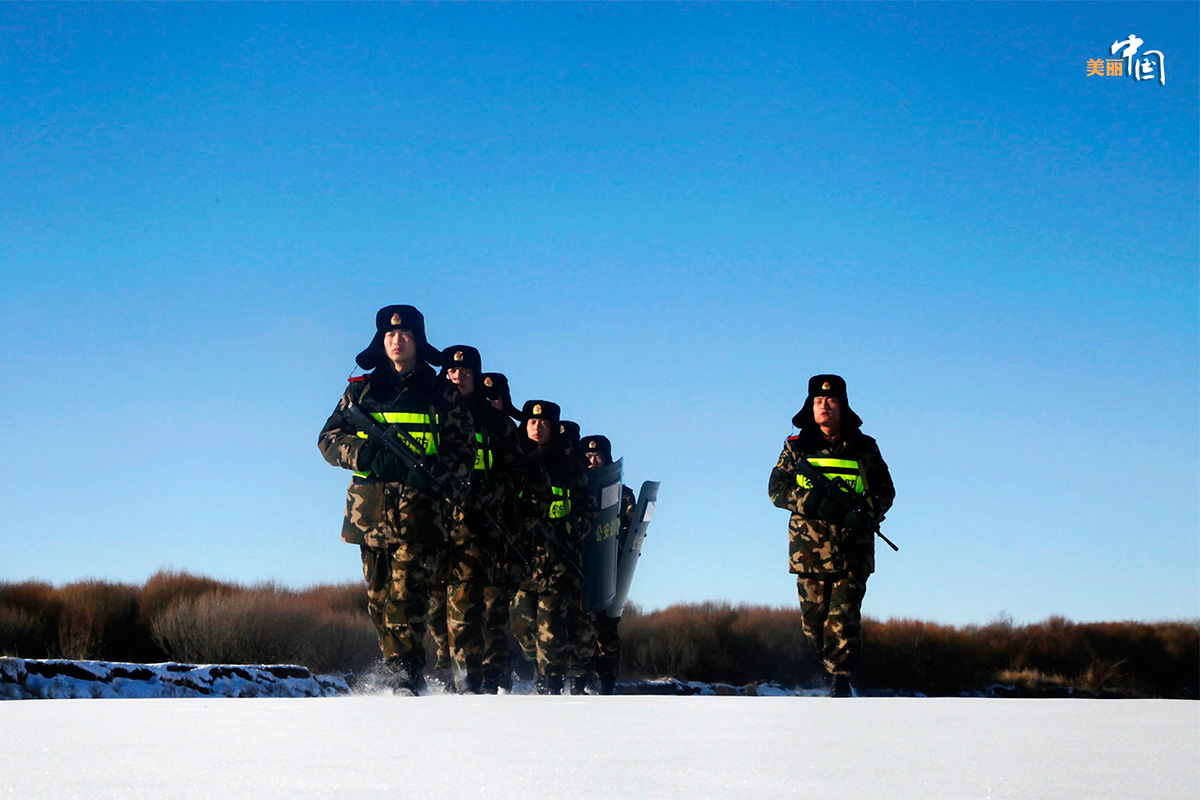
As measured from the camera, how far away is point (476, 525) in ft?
35.8

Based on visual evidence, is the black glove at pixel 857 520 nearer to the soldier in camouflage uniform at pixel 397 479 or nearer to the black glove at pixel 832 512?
the black glove at pixel 832 512

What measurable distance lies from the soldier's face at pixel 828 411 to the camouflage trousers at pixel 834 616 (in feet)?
4.24

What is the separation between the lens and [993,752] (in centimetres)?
451

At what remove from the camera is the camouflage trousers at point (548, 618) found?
40.0ft

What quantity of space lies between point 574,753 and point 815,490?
6.83 meters

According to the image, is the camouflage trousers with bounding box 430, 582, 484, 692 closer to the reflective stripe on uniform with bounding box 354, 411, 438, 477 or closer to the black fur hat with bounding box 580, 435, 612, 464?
the reflective stripe on uniform with bounding box 354, 411, 438, 477

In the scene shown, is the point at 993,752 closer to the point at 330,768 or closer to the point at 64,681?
the point at 330,768

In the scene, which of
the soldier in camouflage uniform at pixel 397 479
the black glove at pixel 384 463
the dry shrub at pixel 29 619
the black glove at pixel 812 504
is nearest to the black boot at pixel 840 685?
the black glove at pixel 812 504

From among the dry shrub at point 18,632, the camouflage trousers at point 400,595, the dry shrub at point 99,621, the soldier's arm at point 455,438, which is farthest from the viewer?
the dry shrub at point 99,621

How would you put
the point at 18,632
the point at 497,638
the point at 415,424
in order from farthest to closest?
the point at 18,632, the point at 497,638, the point at 415,424

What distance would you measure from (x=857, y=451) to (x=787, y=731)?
586cm

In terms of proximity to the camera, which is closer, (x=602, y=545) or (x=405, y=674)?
(x=405, y=674)

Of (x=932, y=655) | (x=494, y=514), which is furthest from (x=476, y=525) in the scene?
(x=932, y=655)

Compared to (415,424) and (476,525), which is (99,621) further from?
(415,424)
